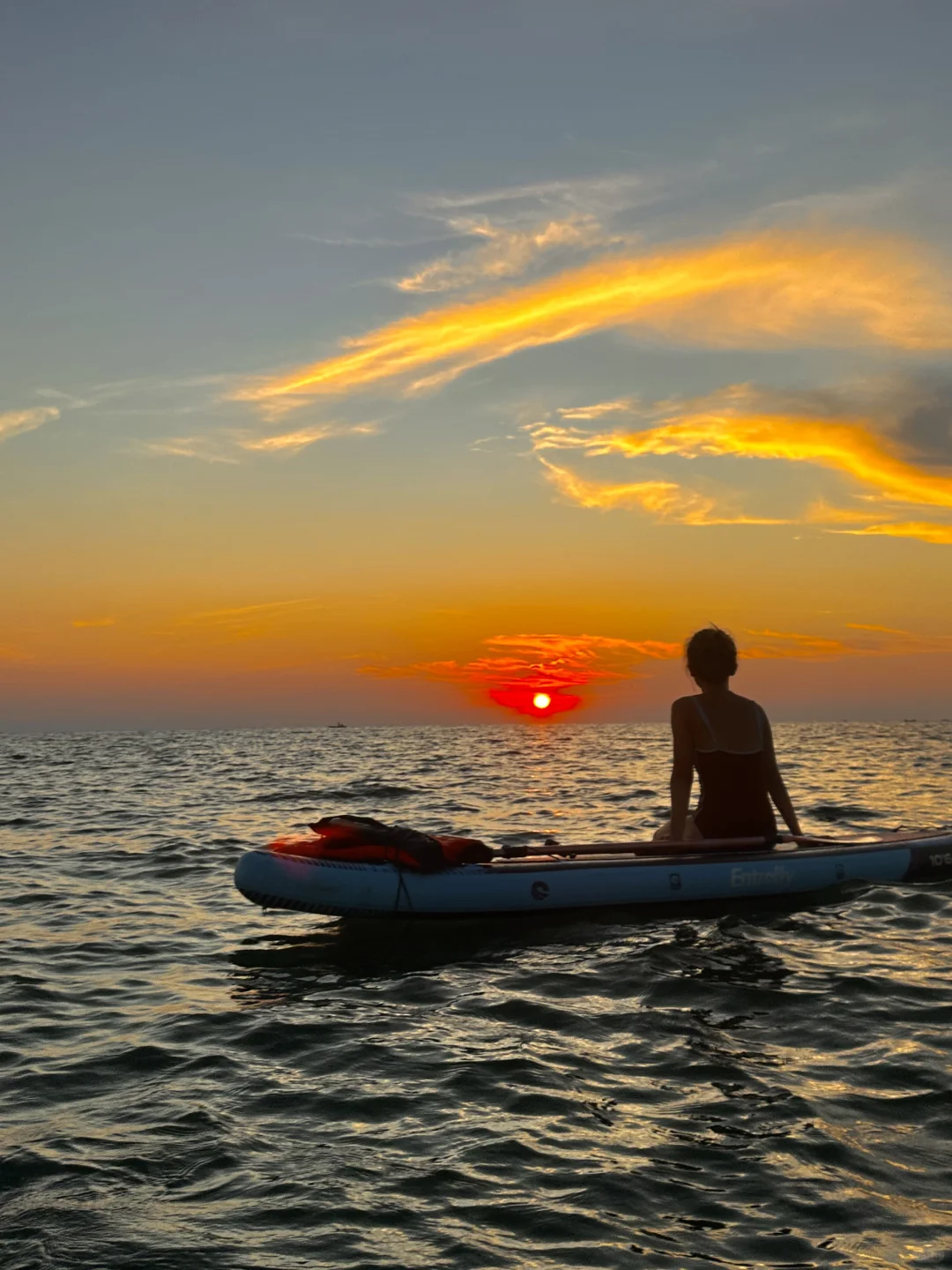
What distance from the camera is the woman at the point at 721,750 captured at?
888 centimetres

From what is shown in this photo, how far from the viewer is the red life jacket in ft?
29.1

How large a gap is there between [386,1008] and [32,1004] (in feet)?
7.63

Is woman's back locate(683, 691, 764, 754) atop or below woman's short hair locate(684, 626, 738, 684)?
below

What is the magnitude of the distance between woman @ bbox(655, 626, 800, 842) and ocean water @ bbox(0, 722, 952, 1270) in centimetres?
86

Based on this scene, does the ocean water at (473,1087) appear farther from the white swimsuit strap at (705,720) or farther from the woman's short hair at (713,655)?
the woman's short hair at (713,655)

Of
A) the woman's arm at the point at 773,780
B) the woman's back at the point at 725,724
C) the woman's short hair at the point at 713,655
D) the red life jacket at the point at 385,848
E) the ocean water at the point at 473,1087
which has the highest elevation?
the woman's short hair at the point at 713,655

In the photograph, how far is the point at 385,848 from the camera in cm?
893

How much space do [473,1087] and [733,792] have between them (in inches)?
189

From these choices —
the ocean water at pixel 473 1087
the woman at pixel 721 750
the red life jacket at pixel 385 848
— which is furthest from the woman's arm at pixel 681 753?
the red life jacket at pixel 385 848

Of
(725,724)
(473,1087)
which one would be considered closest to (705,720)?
(725,724)

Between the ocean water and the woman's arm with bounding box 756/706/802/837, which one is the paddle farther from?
the ocean water

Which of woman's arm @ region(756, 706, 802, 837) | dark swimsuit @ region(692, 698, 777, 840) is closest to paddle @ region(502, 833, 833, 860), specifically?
dark swimsuit @ region(692, 698, 777, 840)

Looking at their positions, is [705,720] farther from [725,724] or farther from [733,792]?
[733,792]

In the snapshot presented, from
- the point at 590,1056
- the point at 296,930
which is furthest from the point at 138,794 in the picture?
the point at 590,1056
